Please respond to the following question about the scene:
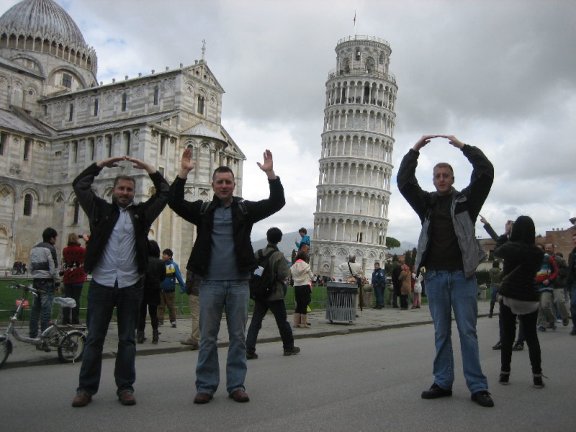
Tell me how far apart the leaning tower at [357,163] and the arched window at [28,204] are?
43.5 metres

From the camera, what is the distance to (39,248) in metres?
10.4

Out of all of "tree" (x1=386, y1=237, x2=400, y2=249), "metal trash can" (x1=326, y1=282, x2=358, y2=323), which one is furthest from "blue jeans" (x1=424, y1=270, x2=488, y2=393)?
"tree" (x1=386, y1=237, x2=400, y2=249)

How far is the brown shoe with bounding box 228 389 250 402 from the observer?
230 inches

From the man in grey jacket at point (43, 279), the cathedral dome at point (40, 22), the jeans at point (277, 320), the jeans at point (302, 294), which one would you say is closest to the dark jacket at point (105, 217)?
the jeans at point (277, 320)

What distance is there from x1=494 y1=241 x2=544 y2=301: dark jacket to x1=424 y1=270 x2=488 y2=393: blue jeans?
1357 millimetres

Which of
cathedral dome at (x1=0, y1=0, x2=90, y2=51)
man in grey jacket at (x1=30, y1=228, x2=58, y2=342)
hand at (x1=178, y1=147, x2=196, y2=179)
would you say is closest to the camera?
hand at (x1=178, y1=147, x2=196, y2=179)

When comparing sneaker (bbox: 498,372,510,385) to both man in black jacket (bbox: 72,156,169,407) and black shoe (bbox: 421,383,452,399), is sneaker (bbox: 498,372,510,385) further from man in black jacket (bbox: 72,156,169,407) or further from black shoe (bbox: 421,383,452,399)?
man in black jacket (bbox: 72,156,169,407)

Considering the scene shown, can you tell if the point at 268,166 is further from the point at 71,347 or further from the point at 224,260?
the point at 71,347

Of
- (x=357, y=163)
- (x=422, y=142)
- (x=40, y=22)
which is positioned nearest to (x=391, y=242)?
(x=357, y=163)

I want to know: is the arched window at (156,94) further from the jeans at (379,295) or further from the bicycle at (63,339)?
the bicycle at (63,339)

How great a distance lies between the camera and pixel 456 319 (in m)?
6.02

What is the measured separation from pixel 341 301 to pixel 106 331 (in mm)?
10277

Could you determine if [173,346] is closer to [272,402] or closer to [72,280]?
[72,280]

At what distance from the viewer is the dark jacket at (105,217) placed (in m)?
5.88
